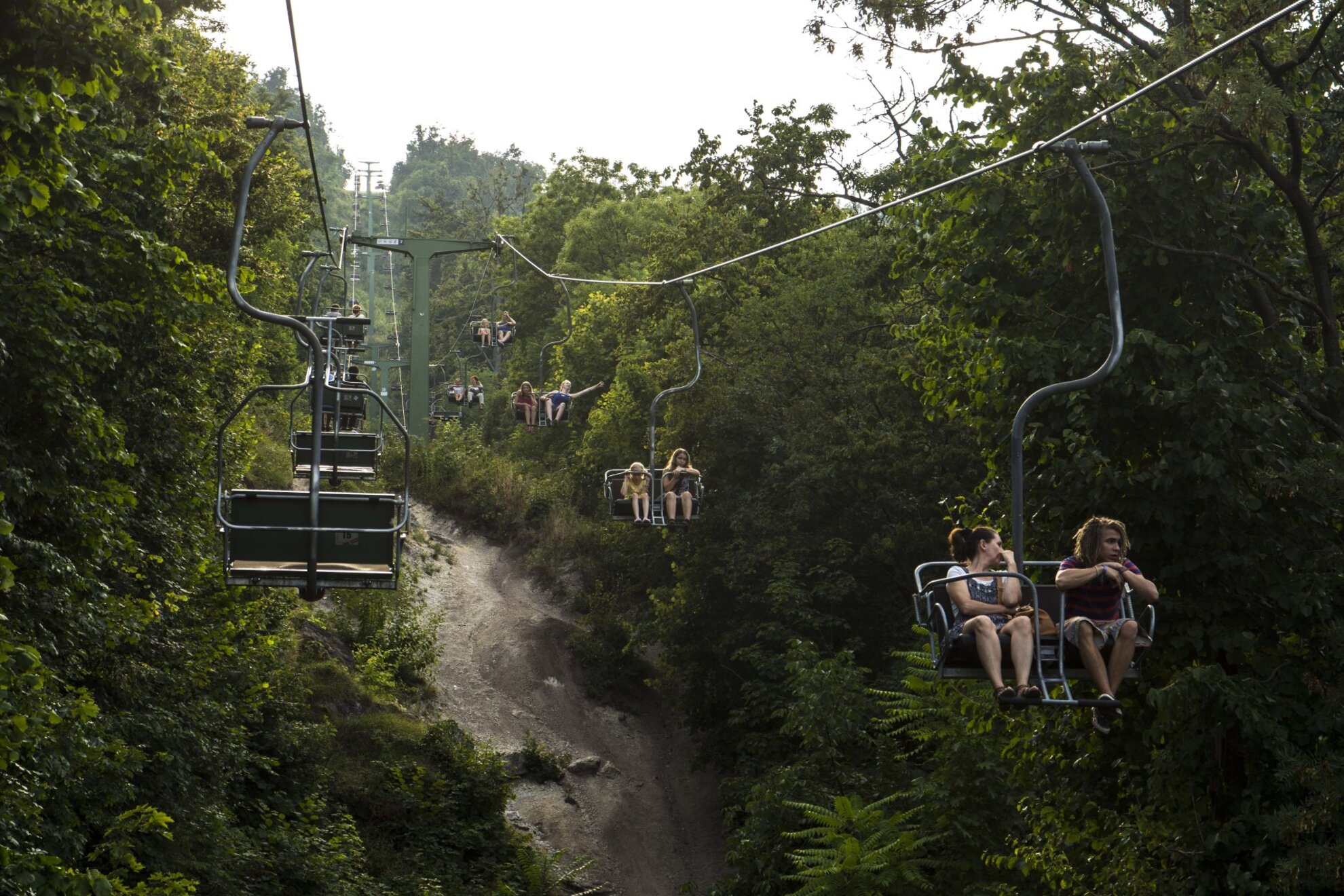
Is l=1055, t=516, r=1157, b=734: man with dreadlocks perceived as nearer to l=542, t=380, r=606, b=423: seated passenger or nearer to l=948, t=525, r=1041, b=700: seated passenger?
l=948, t=525, r=1041, b=700: seated passenger

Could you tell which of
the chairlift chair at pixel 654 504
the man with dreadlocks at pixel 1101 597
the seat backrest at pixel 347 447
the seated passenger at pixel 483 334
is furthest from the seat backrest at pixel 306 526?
the seated passenger at pixel 483 334

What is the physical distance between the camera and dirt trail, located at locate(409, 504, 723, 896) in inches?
1067

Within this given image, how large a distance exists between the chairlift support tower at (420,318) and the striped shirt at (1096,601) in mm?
30927

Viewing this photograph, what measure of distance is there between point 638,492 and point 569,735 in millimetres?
10305

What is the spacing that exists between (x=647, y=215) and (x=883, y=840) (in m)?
39.1

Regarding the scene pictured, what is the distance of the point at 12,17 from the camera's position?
376 inches

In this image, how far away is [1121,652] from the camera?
9.07 metres

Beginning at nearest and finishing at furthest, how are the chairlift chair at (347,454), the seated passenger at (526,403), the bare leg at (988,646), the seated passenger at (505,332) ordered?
the bare leg at (988,646), the chairlift chair at (347,454), the seated passenger at (526,403), the seated passenger at (505,332)

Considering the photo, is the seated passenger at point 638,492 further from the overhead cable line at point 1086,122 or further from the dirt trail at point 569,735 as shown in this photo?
the overhead cable line at point 1086,122

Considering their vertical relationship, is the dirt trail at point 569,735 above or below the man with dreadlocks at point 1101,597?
below

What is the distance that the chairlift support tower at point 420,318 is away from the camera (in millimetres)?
39406

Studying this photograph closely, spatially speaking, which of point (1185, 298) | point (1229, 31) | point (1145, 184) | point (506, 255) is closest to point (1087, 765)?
point (1185, 298)

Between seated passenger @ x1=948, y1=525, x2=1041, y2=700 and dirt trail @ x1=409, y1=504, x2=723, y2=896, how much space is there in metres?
17.3

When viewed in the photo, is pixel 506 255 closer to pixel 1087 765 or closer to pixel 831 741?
pixel 831 741
